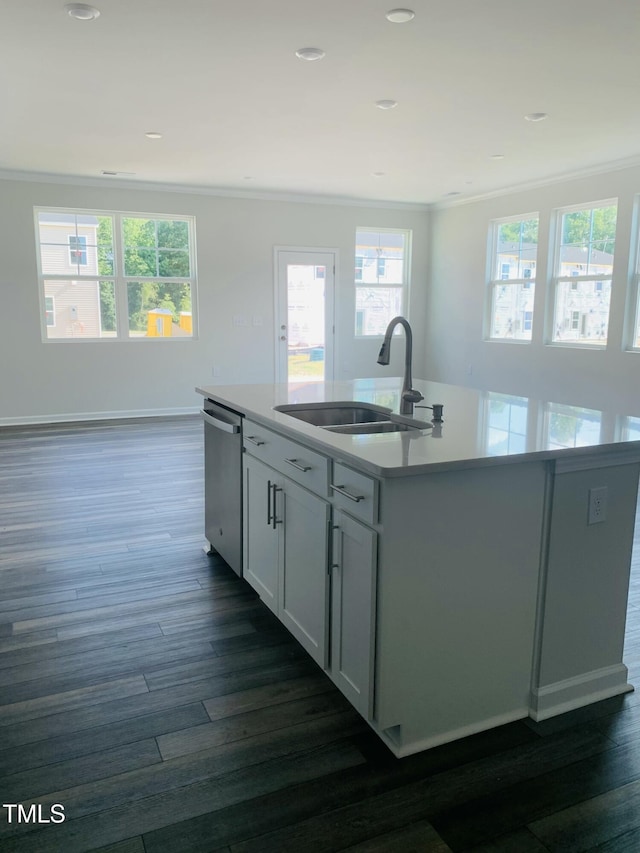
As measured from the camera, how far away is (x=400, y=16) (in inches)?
122

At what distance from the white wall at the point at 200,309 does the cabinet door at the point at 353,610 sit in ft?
20.5

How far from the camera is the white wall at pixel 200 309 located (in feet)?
23.3

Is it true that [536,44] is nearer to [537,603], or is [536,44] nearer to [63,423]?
[537,603]

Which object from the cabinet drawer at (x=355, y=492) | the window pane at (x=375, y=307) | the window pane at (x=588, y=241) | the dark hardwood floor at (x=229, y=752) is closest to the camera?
the dark hardwood floor at (x=229, y=752)

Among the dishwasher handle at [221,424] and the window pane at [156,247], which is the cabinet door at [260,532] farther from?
the window pane at [156,247]

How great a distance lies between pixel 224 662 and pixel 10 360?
5941 mm

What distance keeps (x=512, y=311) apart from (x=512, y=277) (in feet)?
1.34

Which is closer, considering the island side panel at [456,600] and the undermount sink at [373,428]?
the island side panel at [456,600]

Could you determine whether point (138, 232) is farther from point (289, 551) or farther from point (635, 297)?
point (289, 551)

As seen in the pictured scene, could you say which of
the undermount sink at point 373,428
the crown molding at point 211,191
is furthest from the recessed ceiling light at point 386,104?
the crown molding at point 211,191

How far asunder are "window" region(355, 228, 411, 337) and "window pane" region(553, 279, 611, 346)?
259 cm

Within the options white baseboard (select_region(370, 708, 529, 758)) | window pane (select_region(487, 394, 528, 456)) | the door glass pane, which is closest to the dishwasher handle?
window pane (select_region(487, 394, 528, 456))

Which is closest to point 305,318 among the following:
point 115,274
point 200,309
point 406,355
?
point 200,309

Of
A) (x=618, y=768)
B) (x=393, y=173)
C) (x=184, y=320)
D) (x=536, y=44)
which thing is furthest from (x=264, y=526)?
(x=184, y=320)
